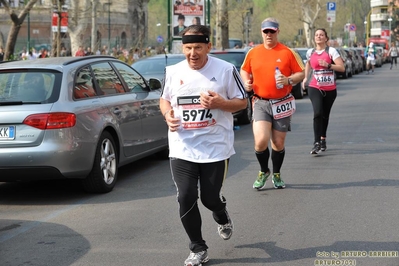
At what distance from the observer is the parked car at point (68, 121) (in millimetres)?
8250

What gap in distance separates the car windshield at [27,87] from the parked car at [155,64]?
6179 millimetres

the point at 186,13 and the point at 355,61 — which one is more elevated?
the point at 186,13

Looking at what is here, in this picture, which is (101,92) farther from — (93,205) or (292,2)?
(292,2)

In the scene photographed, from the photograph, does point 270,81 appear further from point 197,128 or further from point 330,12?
point 330,12

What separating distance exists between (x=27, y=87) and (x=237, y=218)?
2902 mm

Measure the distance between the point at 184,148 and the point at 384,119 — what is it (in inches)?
468

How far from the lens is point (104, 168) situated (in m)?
9.03

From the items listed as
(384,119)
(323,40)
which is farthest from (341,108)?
Result: (323,40)

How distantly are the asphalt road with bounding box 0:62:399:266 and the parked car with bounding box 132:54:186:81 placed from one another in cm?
363

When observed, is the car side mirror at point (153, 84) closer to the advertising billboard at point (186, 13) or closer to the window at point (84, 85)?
the window at point (84, 85)

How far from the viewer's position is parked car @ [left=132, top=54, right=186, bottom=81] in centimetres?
1513

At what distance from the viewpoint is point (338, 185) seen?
9.16 meters

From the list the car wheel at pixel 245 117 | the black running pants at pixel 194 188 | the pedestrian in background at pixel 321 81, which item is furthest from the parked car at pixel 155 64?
the black running pants at pixel 194 188

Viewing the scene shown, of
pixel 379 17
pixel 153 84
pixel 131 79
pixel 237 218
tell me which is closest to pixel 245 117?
pixel 153 84
